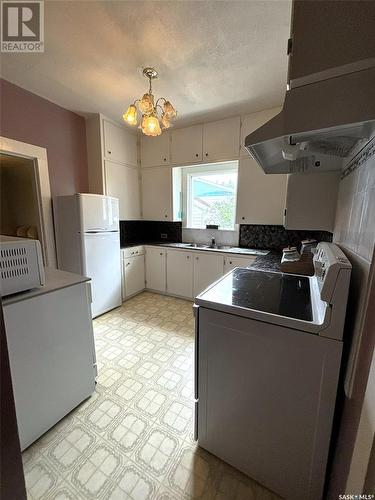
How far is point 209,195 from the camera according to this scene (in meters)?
3.56

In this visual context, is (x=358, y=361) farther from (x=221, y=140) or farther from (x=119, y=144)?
(x=119, y=144)

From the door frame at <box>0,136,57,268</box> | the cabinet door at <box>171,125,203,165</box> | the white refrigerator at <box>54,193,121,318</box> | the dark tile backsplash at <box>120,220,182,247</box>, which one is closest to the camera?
the door frame at <box>0,136,57,268</box>

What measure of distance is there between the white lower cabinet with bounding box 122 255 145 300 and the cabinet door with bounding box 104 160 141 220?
72cm

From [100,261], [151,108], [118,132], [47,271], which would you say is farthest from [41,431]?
[118,132]

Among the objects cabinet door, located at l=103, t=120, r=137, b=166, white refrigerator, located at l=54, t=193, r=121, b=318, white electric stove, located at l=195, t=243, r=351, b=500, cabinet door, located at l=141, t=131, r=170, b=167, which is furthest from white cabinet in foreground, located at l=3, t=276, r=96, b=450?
cabinet door, located at l=141, t=131, r=170, b=167

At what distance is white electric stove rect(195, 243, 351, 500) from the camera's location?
2.76ft

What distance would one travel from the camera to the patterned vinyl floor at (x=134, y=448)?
1.07 metres

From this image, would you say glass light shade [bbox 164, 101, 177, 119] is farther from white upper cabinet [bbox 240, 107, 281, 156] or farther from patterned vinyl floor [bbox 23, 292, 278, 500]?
patterned vinyl floor [bbox 23, 292, 278, 500]

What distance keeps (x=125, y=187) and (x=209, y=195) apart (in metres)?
1.37

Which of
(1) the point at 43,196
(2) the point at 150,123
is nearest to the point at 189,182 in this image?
(2) the point at 150,123

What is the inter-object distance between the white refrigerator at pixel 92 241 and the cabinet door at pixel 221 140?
1529 mm

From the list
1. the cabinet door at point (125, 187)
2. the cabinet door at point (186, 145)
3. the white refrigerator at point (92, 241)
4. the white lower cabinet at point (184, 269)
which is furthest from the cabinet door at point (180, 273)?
the cabinet door at point (186, 145)

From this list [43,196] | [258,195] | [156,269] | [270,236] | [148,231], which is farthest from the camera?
[148,231]

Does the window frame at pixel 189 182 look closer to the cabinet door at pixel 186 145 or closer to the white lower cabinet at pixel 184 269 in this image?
the cabinet door at pixel 186 145
